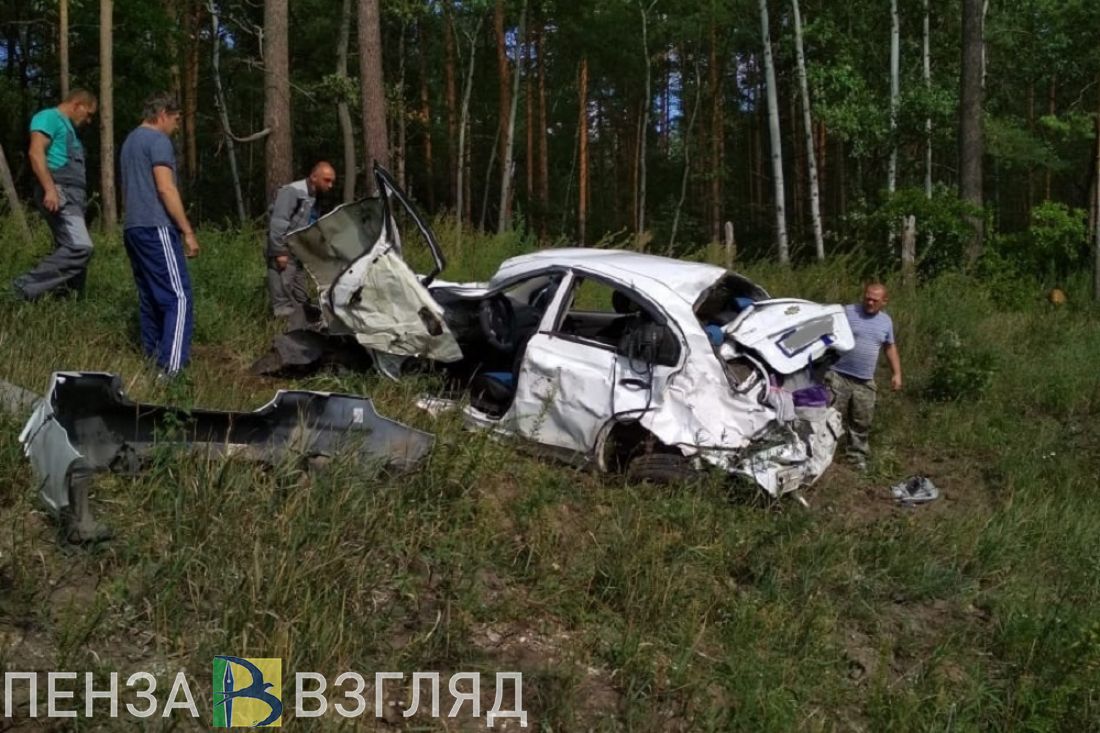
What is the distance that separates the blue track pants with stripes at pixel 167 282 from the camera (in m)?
5.96

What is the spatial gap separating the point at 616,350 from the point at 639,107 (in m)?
32.8

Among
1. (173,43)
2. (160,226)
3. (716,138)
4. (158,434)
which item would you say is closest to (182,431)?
(158,434)

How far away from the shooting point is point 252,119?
1299 inches

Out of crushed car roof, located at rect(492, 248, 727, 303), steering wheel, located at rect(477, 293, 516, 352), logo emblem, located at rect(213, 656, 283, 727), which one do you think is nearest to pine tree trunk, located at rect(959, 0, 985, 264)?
crushed car roof, located at rect(492, 248, 727, 303)

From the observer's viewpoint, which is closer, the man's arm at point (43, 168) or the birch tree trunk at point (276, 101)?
the man's arm at point (43, 168)

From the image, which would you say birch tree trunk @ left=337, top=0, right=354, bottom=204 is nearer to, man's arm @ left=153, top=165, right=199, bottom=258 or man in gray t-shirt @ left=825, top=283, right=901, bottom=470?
man's arm @ left=153, top=165, right=199, bottom=258

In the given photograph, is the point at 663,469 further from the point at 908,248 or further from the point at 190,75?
the point at 190,75

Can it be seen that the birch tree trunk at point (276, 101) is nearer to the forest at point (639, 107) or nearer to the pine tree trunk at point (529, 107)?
the forest at point (639, 107)

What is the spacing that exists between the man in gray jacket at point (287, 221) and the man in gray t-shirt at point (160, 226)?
1594 mm

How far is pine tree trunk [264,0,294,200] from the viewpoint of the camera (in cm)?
1136

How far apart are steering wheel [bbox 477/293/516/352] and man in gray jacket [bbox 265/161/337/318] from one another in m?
1.95

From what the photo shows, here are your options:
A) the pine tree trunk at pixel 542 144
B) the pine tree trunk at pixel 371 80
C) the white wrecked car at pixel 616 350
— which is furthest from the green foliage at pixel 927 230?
the pine tree trunk at pixel 542 144

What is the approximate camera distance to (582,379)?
5727 millimetres

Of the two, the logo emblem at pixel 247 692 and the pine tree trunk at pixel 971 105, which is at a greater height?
the pine tree trunk at pixel 971 105
